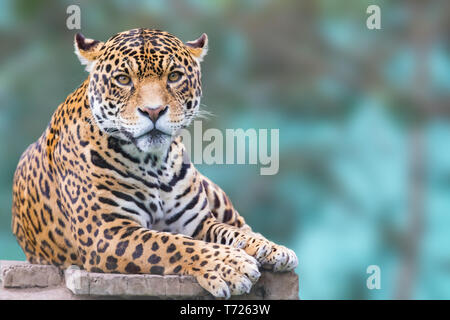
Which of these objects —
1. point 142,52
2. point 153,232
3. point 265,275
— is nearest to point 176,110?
point 142,52

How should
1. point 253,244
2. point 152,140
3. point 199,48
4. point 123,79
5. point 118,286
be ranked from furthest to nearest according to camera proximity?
point 199,48 < point 253,244 < point 123,79 < point 152,140 < point 118,286

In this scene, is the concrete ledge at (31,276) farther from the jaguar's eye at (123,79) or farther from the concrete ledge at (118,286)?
the jaguar's eye at (123,79)

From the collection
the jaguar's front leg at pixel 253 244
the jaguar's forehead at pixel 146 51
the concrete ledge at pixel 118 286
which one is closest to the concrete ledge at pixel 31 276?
the concrete ledge at pixel 118 286

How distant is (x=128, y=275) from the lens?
18.8ft

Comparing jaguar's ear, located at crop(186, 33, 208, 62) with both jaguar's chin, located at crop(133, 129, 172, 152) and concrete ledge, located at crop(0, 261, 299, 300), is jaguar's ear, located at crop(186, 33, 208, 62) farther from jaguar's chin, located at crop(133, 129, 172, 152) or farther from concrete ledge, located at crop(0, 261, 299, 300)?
concrete ledge, located at crop(0, 261, 299, 300)

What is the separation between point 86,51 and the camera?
626 centimetres

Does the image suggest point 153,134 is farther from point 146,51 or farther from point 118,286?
point 118,286

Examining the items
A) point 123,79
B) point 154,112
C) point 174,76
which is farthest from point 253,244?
point 123,79

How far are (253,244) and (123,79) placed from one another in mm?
1451

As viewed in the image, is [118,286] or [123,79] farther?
[123,79]

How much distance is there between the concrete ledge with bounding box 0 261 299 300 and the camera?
222 inches

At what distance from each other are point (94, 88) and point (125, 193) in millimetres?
762

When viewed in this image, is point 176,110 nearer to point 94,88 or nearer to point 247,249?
point 94,88

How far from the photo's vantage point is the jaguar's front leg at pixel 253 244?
589cm
